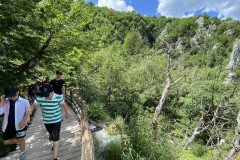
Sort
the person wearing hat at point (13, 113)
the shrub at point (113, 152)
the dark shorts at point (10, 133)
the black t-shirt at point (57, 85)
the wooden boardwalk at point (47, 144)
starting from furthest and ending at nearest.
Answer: the black t-shirt at point (57, 85) → the shrub at point (113, 152) → the wooden boardwalk at point (47, 144) → the dark shorts at point (10, 133) → the person wearing hat at point (13, 113)

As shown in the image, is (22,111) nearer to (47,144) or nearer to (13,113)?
(13,113)

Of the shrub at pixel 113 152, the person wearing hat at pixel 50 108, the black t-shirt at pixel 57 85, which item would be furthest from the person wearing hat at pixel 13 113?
the shrub at pixel 113 152

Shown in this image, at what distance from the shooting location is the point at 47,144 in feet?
11.5

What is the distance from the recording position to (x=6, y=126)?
2.44 metres

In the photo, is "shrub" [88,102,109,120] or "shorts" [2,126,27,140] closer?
"shorts" [2,126,27,140]

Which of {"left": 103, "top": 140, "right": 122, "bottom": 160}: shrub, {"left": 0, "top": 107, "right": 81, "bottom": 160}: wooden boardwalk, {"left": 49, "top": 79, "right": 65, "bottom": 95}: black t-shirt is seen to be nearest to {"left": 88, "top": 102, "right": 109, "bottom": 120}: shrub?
{"left": 0, "top": 107, "right": 81, "bottom": 160}: wooden boardwalk

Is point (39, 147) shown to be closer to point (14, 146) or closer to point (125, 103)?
point (14, 146)

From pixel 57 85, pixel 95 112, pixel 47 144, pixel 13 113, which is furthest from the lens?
pixel 95 112

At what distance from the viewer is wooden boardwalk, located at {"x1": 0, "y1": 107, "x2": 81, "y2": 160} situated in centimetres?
305

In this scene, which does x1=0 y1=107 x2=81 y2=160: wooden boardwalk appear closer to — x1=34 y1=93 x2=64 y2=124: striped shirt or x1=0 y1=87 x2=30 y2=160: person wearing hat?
x1=0 y1=87 x2=30 y2=160: person wearing hat

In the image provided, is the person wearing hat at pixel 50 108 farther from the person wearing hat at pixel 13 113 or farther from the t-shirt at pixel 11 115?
the t-shirt at pixel 11 115

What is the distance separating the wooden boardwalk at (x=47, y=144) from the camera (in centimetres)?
305

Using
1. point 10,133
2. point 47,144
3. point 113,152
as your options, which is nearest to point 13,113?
point 10,133

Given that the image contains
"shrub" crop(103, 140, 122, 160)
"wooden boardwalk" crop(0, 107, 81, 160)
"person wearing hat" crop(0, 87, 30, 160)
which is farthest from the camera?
"shrub" crop(103, 140, 122, 160)
